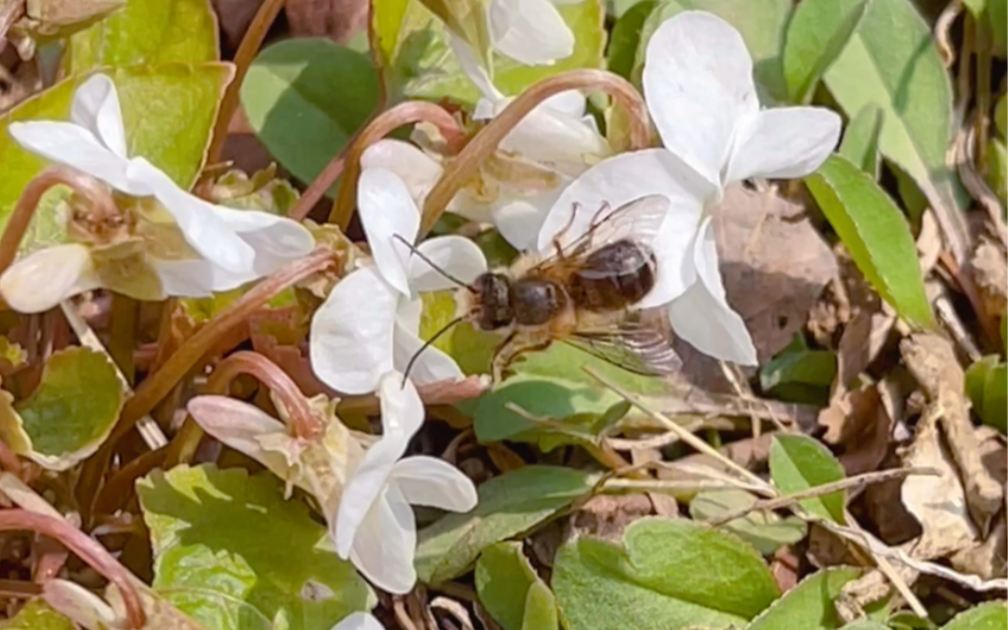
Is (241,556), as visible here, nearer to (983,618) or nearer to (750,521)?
(750,521)

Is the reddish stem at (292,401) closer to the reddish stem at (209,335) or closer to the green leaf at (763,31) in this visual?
the reddish stem at (209,335)

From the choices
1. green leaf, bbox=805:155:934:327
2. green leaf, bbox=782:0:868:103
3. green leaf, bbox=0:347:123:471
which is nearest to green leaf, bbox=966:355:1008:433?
green leaf, bbox=805:155:934:327

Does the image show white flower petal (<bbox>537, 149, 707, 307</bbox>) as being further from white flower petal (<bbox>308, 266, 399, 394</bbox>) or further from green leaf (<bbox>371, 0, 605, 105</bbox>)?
green leaf (<bbox>371, 0, 605, 105</bbox>)

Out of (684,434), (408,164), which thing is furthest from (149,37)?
(684,434)

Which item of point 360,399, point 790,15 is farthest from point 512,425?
point 790,15

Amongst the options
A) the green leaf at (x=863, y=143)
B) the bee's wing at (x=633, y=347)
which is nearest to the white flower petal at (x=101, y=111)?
the bee's wing at (x=633, y=347)

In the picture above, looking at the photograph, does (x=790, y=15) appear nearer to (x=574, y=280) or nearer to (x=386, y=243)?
(x=574, y=280)
